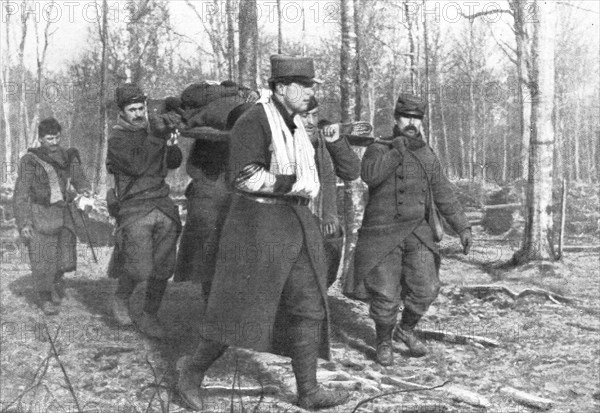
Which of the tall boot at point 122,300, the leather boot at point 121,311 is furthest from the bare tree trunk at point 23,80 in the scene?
the leather boot at point 121,311

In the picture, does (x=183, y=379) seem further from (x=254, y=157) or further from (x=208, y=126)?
(x=208, y=126)

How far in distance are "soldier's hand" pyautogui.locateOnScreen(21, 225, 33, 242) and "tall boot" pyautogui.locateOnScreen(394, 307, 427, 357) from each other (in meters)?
2.84

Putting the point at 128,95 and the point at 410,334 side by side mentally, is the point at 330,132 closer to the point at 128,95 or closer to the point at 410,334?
the point at 128,95

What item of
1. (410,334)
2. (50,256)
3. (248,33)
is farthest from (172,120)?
(410,334)

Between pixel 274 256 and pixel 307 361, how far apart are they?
0.62 metres

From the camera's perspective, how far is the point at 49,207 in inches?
213

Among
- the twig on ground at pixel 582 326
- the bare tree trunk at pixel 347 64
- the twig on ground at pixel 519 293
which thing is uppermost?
the bare tree trunk at pixel 347 64

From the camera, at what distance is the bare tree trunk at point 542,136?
8.39m

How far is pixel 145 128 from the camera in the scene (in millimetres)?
5047

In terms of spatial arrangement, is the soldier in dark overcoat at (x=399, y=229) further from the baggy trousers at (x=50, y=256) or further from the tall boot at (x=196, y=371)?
the baggy trousers at (x=50, y=256)

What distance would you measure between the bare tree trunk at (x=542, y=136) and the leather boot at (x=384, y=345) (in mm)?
3721

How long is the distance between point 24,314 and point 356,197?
3526 mm

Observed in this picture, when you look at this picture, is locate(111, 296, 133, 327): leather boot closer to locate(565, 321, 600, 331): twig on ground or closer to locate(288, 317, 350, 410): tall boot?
locate(288, 317, 350, 410): tall boot

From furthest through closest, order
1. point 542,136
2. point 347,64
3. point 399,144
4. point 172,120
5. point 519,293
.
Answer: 1. point 542,136
2. point 347,64
3. point 519,293
4. point 399,144
5. point 172,120
